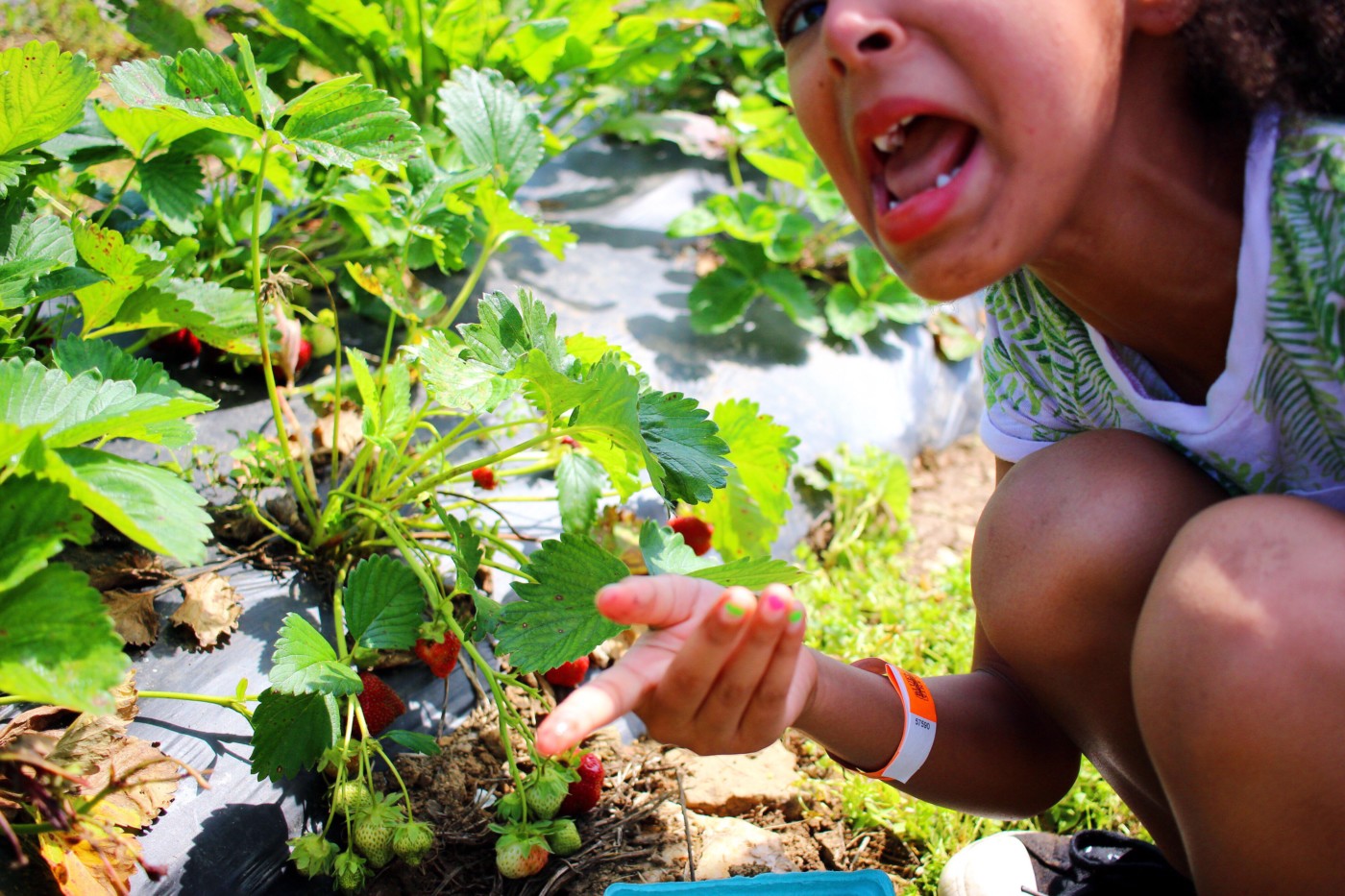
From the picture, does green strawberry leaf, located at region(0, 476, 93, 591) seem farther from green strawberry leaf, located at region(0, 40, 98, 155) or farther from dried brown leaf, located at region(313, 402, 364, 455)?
dried brown leaf, located at region(313, 402, 364, 455)

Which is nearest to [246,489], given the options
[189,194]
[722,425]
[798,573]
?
[189,194]

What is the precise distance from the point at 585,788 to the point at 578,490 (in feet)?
1.17

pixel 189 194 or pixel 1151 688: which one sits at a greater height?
pixel 189 194

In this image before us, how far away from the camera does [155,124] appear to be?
1326 mm

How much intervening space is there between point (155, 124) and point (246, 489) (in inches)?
18.9

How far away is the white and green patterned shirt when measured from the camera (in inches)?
33.0

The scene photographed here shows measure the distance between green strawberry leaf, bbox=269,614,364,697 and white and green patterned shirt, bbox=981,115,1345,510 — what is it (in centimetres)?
77

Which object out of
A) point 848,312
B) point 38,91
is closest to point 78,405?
point 38,91


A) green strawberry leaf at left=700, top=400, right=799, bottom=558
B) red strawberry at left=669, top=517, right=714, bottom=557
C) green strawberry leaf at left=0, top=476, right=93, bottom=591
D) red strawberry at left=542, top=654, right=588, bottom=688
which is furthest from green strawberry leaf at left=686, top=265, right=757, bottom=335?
green strawberry leaf at left=0, top=476, right=93, bottom=591

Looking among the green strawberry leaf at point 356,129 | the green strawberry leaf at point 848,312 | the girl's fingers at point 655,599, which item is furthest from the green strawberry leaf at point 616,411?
the green strawberry leaf at point 848,312

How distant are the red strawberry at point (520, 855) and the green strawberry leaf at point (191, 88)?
773mm

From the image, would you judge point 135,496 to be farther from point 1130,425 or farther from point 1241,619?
point 1130,425

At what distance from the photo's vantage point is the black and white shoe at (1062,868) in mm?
1109

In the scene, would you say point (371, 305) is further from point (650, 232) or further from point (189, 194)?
point (650, 232)
